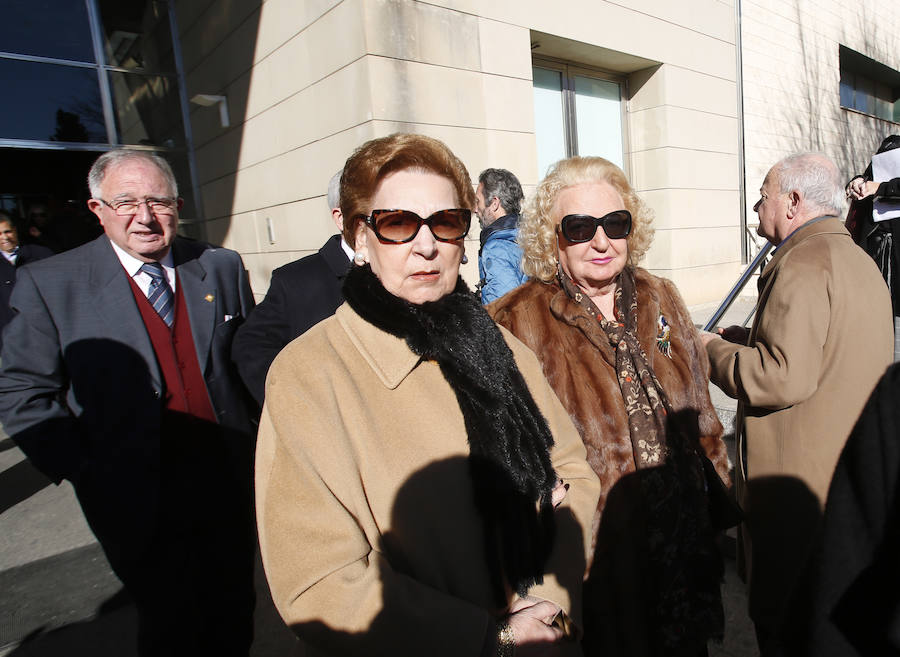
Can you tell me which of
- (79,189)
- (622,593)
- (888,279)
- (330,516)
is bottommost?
(622,593)

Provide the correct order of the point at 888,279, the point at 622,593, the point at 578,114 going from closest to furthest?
the point at 622,593 → the point at 888,279 → the point at 578,114

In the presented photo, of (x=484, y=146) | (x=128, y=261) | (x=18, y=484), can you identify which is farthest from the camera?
(x=484, y=146)

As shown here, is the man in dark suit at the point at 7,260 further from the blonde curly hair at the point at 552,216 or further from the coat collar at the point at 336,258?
the blonde curly hair at the point at 552,216

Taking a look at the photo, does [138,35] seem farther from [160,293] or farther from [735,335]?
[735,335]

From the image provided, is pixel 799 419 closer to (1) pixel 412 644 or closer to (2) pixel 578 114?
(1) pixel 412 644

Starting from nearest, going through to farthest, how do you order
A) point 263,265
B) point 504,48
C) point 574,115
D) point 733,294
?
point 733,294, point 504,48, point 263,265, point 574,115

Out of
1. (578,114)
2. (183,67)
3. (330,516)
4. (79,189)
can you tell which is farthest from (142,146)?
(330,516)

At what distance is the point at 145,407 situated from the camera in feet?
6.67

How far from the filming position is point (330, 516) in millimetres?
1160

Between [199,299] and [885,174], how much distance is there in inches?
169

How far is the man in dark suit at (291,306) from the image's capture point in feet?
7.78

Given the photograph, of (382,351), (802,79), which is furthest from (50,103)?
(802,79)

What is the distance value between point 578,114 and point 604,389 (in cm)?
701

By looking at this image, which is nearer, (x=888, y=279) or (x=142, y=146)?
(x=888, y=279)
